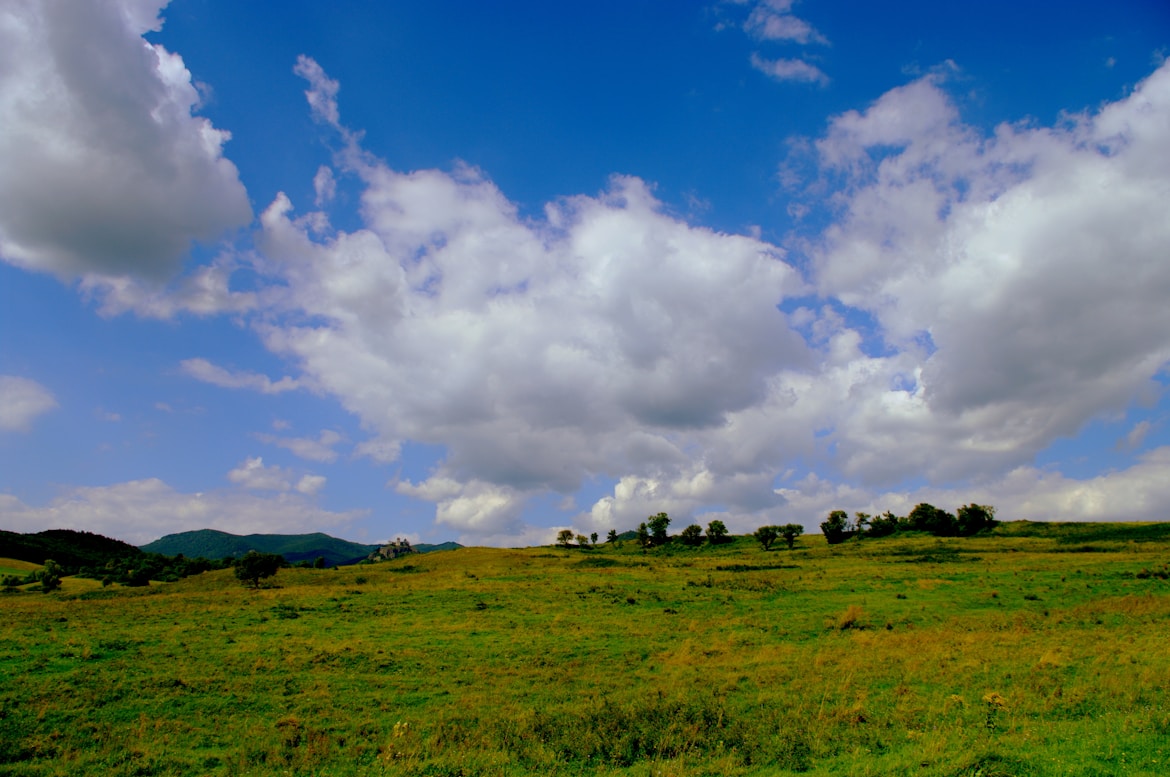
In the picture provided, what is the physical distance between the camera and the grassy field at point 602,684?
15523 millimetres

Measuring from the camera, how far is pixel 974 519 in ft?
396

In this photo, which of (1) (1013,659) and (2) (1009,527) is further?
(2) (1009,527)

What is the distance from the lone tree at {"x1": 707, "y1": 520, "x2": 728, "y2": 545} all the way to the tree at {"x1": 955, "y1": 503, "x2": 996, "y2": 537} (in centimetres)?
4858

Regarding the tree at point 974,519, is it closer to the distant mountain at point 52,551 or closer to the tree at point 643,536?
the tree at point 643,536

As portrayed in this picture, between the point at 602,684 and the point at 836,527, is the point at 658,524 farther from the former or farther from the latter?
the point at 602,684

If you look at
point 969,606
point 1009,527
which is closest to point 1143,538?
point 1009,527

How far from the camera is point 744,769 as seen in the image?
47.9 ft

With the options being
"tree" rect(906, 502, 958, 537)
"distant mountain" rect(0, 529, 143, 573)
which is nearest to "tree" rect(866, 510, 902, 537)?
"tree" rect(906, 502, 958, 537)

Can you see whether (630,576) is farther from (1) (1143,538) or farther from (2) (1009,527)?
(2) (1009,527)

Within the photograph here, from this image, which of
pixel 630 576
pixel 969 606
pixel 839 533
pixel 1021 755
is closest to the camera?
pixel 1021 755

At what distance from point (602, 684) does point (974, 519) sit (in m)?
128

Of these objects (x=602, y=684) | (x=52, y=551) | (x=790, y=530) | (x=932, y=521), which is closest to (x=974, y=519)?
(x=932, y=521)

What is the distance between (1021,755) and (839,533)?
419ft

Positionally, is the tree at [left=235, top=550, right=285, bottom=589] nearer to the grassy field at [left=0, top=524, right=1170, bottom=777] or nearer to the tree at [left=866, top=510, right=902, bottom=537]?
the grassy field at [left=0, top=524, right=1170, bottom=777]
